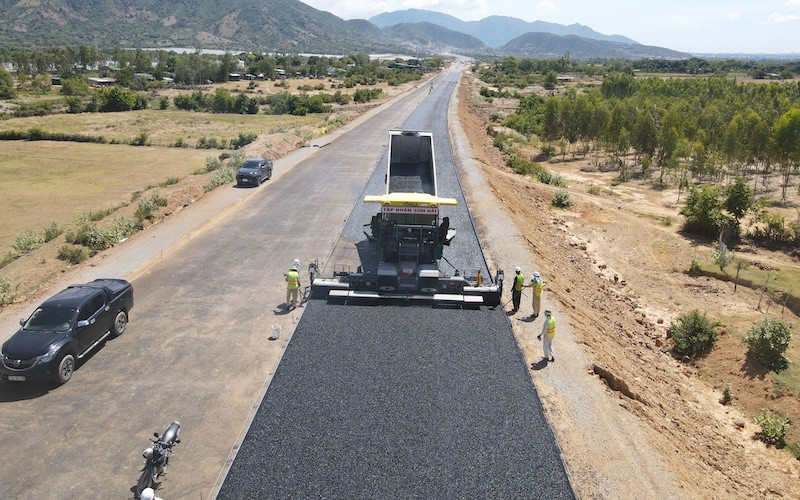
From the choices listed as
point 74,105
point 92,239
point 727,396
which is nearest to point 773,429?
point 727,396

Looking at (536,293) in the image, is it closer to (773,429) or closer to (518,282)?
(518,282)

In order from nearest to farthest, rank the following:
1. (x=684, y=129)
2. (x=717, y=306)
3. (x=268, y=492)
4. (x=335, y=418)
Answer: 1. (x=268, y=492)
2. (x=335, y=418)
3. (x=717, y=306)
4. (x=684, y=129)

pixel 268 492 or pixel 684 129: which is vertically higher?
pixel 684 129

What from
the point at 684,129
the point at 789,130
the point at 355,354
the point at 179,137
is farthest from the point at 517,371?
the point at 179,137

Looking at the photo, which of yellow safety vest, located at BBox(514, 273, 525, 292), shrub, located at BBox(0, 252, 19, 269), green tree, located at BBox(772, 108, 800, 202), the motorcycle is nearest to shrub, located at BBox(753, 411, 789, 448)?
yellow safety vest, located at BBox(514, 273, 525, 292)

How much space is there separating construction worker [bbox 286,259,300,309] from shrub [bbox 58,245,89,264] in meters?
10.2

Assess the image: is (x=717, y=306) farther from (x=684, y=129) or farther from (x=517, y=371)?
(x=684, y=129)

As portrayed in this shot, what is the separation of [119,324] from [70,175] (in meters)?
34.4

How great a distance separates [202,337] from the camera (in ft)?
50.3

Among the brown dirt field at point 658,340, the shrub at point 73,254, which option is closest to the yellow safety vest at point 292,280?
the brown dirt field at point 658,340

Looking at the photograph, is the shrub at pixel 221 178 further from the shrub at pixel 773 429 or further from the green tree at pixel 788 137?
the green tree at pixel 788 137

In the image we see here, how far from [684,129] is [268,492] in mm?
50504

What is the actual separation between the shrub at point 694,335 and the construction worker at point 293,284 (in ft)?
43.7

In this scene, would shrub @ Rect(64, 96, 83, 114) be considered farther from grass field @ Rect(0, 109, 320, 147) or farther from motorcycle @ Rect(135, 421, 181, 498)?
motorcycle @ Rect(135, 421, 181, 498)
